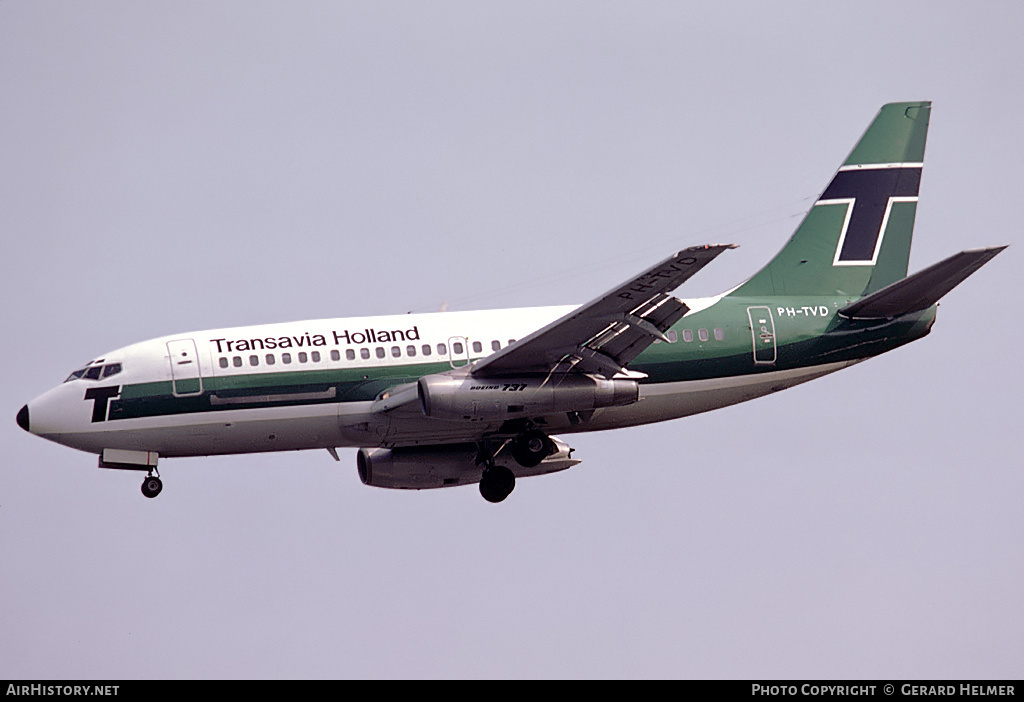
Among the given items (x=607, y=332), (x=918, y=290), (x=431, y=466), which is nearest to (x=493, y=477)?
(x=431, y=466)

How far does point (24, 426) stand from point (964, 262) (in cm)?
2246

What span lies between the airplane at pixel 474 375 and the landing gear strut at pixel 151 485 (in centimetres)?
4

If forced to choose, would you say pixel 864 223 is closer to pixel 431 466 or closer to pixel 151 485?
pixel 431 466

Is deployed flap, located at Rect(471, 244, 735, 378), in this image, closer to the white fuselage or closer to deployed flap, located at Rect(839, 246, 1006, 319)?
the white fuselage

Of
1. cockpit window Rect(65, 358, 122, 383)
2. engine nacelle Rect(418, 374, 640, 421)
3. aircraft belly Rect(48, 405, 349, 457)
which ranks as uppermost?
cockpit window Rect(65, 358, 122, 383)

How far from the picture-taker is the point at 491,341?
39344 millimetres

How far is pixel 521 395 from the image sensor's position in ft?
123

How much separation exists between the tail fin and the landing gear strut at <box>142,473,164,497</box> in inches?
597

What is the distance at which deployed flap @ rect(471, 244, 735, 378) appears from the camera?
34.4 meters

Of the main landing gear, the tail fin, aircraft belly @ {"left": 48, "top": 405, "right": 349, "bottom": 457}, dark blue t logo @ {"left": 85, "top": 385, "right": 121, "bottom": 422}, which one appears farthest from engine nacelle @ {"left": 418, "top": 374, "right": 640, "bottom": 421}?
dark blue t logo @ {"left": 85, "top": 385, "right": 121, "bottom": 422}

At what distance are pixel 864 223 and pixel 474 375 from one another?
41.0ft

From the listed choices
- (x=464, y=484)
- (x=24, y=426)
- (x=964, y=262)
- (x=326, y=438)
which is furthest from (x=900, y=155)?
(x=24, y=426)

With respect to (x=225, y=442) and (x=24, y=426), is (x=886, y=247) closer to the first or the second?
(x=225, y=442)

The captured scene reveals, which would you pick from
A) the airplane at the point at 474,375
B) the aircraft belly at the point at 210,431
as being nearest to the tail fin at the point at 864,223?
the airplane at the point at 474,375
